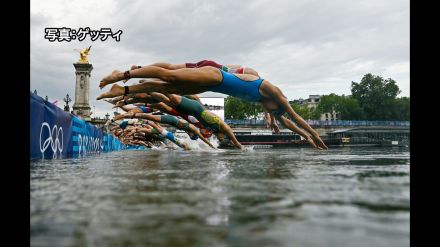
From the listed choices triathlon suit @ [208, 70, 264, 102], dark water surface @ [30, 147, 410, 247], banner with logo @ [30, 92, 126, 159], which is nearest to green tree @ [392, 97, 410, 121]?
triathlon suit @ [208, 70, 264, 102]

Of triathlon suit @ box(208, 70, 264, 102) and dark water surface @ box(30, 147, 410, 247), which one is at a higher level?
triathlon suit @ box(208, 70, 264, 102)

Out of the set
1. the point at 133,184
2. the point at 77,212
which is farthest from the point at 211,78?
the point at 77,212

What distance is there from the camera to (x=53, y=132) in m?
11.7

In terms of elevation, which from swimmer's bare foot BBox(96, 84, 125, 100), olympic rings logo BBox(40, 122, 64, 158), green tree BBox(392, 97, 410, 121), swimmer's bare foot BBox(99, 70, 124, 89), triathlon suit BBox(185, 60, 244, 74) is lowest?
olympic rings logo BBox(40, 122, 64, 158)

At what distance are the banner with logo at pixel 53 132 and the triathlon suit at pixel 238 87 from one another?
191 inches

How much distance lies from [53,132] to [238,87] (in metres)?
6.05

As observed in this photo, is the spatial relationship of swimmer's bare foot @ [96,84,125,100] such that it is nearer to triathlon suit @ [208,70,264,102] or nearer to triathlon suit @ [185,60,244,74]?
triathlon suit @ [185,60,244,74]

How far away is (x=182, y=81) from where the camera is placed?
10.9 meters

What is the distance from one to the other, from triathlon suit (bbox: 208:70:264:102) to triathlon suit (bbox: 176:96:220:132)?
5884mm

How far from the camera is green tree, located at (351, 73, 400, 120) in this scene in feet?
341
